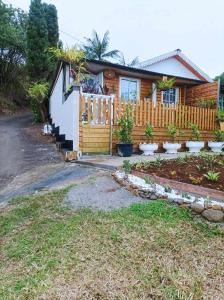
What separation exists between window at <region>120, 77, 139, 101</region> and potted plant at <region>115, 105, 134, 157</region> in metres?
5.04

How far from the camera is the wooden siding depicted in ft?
41.3

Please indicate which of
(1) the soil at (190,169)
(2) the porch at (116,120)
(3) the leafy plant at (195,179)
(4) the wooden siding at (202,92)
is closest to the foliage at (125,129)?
(2) the porch at (116,120)

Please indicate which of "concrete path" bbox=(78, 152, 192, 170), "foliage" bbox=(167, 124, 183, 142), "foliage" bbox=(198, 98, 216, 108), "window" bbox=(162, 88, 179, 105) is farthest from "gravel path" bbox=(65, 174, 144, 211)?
"window" bbox=(162, 88, 179, 105)

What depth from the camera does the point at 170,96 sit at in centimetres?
1413

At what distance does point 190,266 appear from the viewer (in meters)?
2.71

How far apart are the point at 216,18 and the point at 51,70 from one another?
11.0 meters

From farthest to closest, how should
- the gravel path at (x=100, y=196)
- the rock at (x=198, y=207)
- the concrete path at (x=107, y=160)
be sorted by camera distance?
the concrete path at (x=107, y=160)
the gravel path at (x=100, y=196)
the rock at (x=198, y=207)

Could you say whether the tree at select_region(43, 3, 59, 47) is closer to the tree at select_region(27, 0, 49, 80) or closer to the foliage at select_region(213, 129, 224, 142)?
the tree at select_region(27, 0, 49, 80)

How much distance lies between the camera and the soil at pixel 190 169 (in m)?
4.43

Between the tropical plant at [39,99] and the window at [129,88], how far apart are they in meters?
5.21

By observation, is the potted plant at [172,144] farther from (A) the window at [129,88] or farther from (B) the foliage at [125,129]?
(A) the window at [129,88]

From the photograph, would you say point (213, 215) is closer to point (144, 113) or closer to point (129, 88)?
point (144, 113)

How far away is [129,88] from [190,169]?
325 inches

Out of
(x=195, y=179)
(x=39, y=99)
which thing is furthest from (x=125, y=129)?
(x=39, y=99)
